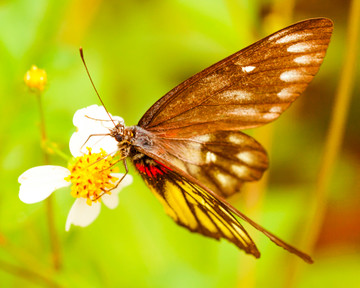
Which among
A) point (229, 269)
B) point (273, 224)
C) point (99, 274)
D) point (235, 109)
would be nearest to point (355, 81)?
point (273, 224)

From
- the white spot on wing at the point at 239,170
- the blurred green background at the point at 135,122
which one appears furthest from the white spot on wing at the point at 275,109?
the blurred green background at the point at 135,122

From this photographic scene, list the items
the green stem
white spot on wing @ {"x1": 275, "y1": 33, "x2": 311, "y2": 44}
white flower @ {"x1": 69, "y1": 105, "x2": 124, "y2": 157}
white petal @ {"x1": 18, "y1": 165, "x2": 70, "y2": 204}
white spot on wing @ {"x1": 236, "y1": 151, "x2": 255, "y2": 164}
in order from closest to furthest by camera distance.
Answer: white spot on wing @ {"x1": 275, "y1": 33, "x2": 311, "y2": 44}
white petal @ {"x1": 18, "y1": 165, "x2": 70, "y2": 204}
white flower @ {"x1": 69, "y1": 105, "x2": 124, "y2": 157}
white spot on wing @ {"x1": 236, "y1": 151, "x2": 255, "y2": 164}
the green stem

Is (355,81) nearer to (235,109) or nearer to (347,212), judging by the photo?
(347,212)

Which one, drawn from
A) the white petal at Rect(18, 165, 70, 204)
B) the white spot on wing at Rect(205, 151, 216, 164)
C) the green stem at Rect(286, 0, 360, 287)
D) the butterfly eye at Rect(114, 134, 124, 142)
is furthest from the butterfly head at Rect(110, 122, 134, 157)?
the green stem at Rect(286, 0, 360, 287)

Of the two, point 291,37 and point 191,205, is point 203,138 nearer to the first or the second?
point 191,205

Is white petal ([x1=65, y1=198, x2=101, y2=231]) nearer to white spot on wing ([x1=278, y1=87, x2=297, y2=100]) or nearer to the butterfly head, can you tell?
the butterfly head

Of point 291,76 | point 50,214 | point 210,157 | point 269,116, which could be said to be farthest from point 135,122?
point 291,76
